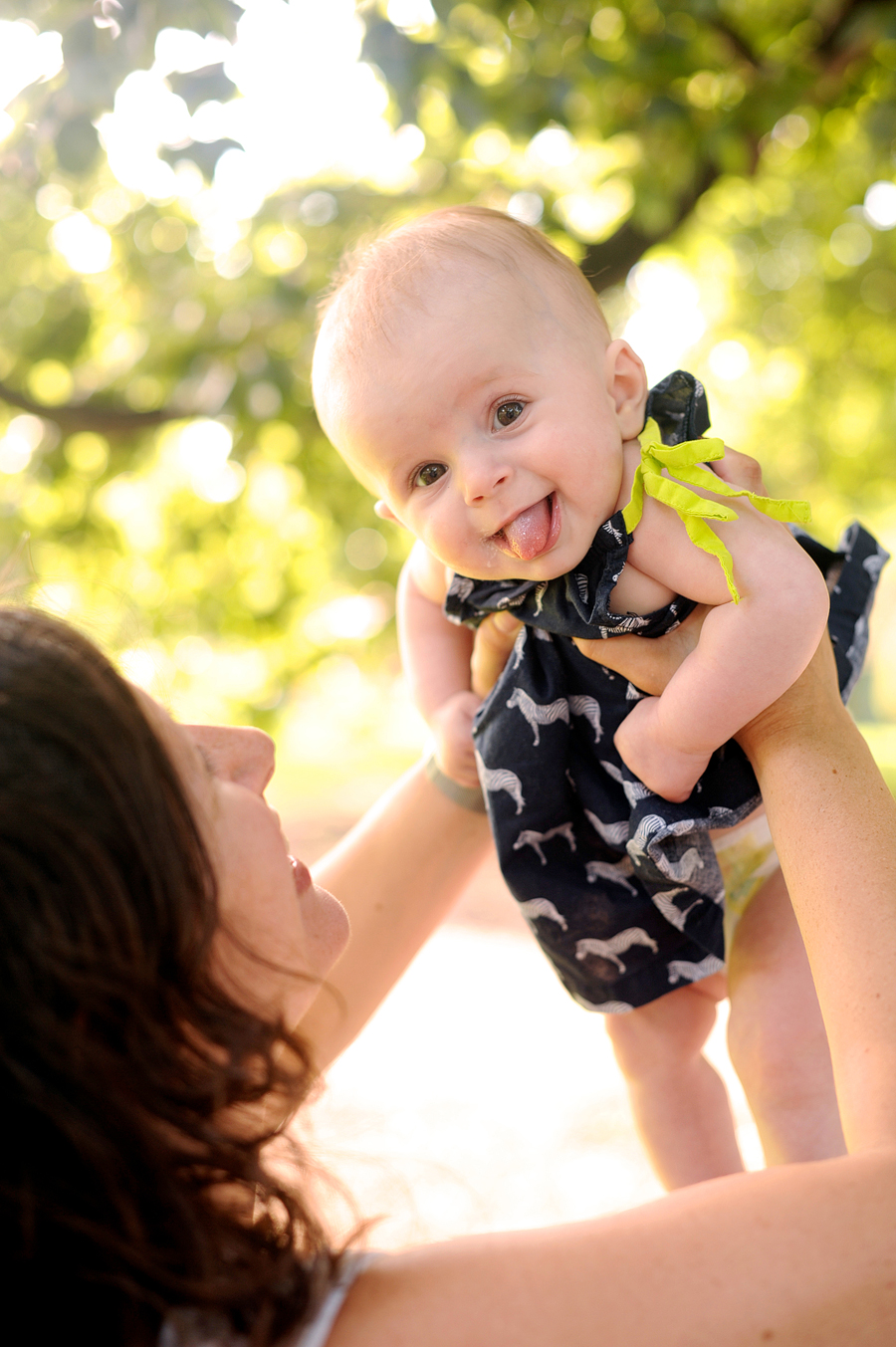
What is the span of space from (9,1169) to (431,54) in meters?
2.99

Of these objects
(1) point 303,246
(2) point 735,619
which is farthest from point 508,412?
(1) point 303,246

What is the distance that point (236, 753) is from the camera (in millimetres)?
1323

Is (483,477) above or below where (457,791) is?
above

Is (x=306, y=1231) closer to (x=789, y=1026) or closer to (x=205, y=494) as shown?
(x=789, y=1026)

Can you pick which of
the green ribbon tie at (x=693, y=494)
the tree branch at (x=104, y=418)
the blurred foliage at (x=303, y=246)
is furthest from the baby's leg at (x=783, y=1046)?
the tree branch at (x=104, y=418)

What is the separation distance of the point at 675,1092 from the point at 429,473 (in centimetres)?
110

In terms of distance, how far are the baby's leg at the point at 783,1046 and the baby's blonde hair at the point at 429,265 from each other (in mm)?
951

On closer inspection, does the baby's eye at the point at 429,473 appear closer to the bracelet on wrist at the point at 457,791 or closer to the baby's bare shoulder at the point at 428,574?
the baby's bare shoulder at the point at 428,574

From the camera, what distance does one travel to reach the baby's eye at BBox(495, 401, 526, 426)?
130cm

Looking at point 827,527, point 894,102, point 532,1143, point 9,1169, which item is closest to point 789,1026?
point 9,1169

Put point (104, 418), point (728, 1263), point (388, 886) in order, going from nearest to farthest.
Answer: point (728, 1263) → point (388, 886) → point (104, 418)

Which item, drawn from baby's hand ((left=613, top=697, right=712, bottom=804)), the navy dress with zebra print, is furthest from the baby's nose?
baby's hand ((left=613, top=697, right=712, bottom=804))

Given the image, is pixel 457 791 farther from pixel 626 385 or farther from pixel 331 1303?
pixel 331 1303

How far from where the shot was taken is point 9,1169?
0.92m
